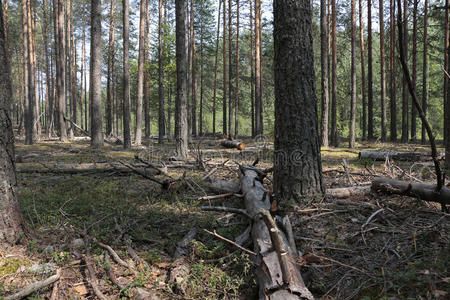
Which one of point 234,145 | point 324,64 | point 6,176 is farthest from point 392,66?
point 6,176

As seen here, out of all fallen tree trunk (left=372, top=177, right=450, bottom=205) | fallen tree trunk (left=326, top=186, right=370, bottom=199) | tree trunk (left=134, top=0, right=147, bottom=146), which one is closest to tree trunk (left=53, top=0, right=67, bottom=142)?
tree trunk (left=134, top=0, right=147, bottom=146)

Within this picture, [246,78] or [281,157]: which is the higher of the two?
[246,78]

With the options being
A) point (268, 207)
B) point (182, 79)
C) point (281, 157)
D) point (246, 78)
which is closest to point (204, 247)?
point (268, 207)

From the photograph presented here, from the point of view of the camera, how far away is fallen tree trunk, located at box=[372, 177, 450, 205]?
339cm

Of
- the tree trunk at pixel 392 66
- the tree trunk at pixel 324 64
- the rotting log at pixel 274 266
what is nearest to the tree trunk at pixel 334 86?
the tree trunk at pixel 324 64

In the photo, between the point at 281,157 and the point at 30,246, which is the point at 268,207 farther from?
the point at 30,246

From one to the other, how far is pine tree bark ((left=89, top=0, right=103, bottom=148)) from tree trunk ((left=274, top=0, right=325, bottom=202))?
11723 mm

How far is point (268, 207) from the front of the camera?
369 cm

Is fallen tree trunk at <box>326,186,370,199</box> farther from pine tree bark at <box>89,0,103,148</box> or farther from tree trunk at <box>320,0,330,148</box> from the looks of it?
pine tree bark at <box>89,0,103,148</box>

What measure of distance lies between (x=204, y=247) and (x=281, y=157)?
1.74m

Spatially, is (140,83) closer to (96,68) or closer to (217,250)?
(96,68)

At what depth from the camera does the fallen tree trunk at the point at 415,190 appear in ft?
11.1

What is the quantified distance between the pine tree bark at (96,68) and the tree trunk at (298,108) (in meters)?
11.7

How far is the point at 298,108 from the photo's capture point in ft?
13.5
